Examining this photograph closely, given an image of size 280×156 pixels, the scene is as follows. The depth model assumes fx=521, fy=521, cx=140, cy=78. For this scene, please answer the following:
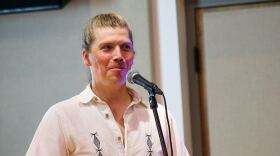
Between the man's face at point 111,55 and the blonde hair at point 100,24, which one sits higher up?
the blonde hair at point 100,24

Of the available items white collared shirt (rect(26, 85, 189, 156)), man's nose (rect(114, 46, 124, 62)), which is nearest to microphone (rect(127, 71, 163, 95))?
man's nose (rect(114, 46, 124, 62))

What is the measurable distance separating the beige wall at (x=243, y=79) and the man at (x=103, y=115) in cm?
93

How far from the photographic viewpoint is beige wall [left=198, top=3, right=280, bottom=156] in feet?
8.38

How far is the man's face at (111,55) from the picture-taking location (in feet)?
5.16

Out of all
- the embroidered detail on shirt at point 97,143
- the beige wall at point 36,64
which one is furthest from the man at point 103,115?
the beige wall at point 36,64

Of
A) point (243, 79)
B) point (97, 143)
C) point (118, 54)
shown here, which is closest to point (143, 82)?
point (118, 54)

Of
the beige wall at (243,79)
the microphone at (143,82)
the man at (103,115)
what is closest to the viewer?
the microphone at (143,82)

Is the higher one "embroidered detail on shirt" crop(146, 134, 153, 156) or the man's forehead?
the man's forehead

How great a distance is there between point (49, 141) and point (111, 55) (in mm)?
317

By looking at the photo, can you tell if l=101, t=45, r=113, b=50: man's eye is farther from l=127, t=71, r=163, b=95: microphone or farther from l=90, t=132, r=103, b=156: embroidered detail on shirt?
l=90, t=132, r=103, b=156: embroidered detail on shirt

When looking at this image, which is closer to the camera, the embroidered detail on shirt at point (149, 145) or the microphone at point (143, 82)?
the microphone at point (143, 82)

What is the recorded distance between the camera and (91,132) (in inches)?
63.1

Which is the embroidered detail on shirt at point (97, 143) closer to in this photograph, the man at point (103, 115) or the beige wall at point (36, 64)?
the man at point (103, 115)

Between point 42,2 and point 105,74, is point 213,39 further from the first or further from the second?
point 105,74
